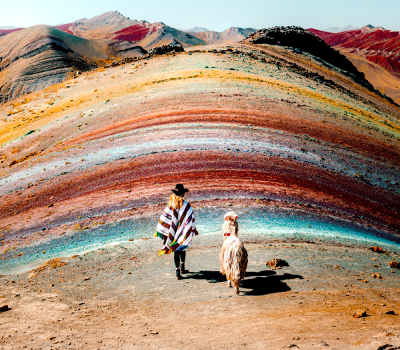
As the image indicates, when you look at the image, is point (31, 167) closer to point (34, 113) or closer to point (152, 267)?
point (152, 267)

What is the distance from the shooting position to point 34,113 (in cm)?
2320

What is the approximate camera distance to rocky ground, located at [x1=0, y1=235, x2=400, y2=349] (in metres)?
3.61

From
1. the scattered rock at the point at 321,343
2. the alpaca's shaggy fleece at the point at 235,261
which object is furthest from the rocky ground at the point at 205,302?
the alpaca's shaggy fleece at the point at 235,261

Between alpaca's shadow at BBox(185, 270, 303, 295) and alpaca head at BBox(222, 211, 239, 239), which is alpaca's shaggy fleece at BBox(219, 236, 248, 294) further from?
alpaca's shadow at BBox(185, 270, 303, 295)

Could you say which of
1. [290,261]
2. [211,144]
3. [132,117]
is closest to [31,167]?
[132,117]

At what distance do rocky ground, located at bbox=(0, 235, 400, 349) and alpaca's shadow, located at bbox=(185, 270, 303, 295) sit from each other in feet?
0.05

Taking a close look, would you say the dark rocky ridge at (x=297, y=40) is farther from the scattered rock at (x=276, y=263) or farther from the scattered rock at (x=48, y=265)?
the scattered rock at (x=48, y=265)

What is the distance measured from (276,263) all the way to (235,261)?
4.78ft

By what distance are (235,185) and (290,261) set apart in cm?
445

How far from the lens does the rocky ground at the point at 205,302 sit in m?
3.61

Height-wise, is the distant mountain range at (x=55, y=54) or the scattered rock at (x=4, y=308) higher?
the distant mountain range at (x=55, y=54)

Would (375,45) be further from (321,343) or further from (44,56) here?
(321,343)

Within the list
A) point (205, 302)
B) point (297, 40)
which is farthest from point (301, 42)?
point (205, 302)

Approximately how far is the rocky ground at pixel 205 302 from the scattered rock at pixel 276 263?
0.33ft
